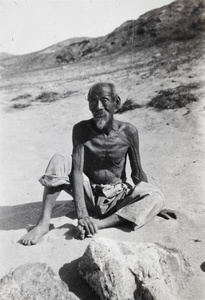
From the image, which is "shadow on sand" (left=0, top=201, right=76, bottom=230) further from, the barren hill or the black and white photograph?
the barren hill

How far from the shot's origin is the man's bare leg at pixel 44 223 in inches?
103

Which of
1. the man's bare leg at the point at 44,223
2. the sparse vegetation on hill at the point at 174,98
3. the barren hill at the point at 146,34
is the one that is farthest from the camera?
the barren hill at the point at 146,34

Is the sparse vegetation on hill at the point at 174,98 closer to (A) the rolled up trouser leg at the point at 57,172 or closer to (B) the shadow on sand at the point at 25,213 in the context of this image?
(B) the shadow on sand at the point at 25,213

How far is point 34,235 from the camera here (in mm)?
2643

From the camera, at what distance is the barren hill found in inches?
374

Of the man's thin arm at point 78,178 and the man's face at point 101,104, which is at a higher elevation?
the man's face at point 101,104

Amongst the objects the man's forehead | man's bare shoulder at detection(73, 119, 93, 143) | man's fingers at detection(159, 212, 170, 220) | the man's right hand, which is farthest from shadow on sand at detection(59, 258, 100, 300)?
the man's forehead

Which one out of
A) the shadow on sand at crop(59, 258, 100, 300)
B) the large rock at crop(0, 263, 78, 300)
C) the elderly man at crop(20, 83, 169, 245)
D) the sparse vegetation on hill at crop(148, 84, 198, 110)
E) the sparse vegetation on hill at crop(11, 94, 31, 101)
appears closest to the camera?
the large rock at crop(0, 263, 78, 300)

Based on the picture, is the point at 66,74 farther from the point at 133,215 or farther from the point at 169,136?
the point at 133,215

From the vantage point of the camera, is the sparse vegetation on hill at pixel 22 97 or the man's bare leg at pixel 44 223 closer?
the man's bare leg at pixel 44 223

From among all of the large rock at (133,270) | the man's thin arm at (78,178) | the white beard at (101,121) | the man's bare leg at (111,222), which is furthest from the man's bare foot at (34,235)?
the white beard at (101,121)

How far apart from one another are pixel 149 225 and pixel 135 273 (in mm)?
739

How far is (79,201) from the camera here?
278cm

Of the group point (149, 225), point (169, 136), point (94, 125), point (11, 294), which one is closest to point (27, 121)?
point (169, 136)
